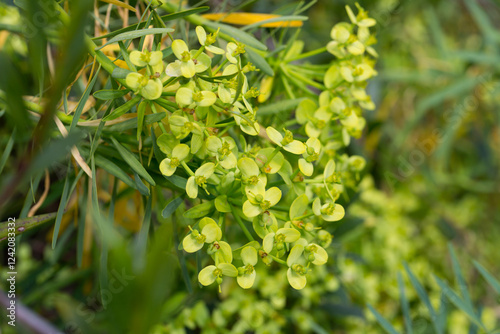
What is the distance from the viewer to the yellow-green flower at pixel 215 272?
443mm

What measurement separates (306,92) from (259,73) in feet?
0.26

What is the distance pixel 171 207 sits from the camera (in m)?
0.46

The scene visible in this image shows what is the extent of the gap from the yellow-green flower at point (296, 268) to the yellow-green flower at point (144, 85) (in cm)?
22

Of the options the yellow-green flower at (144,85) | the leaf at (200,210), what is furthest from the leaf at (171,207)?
the yellow-green flower at (144,85)

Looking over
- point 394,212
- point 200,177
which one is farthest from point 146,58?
point 394,212

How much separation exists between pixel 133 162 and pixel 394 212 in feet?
2.92

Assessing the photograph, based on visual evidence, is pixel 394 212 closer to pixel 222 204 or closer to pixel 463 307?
pixel 463 307

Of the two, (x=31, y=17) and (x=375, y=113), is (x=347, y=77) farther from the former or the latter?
(x=375, y=113)

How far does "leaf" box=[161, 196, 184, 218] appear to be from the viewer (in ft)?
1.48

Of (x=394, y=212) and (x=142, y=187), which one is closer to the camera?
(x=142, y=187)

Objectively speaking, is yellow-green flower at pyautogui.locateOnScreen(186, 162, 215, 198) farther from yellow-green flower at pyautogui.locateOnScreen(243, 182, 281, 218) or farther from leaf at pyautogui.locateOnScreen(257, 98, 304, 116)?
leaf at pyautogui.locateOnScreen(257, 98, 304, 116)

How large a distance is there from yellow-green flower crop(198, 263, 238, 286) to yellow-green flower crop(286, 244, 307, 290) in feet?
0.20

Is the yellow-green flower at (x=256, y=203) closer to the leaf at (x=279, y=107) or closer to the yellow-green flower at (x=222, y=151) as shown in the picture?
the yellow-green flower at (x=222, y=151)

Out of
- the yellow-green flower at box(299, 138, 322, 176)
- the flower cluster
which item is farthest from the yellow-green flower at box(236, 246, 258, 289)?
the yellow-green flower at box(299, 138, 322, 176)
